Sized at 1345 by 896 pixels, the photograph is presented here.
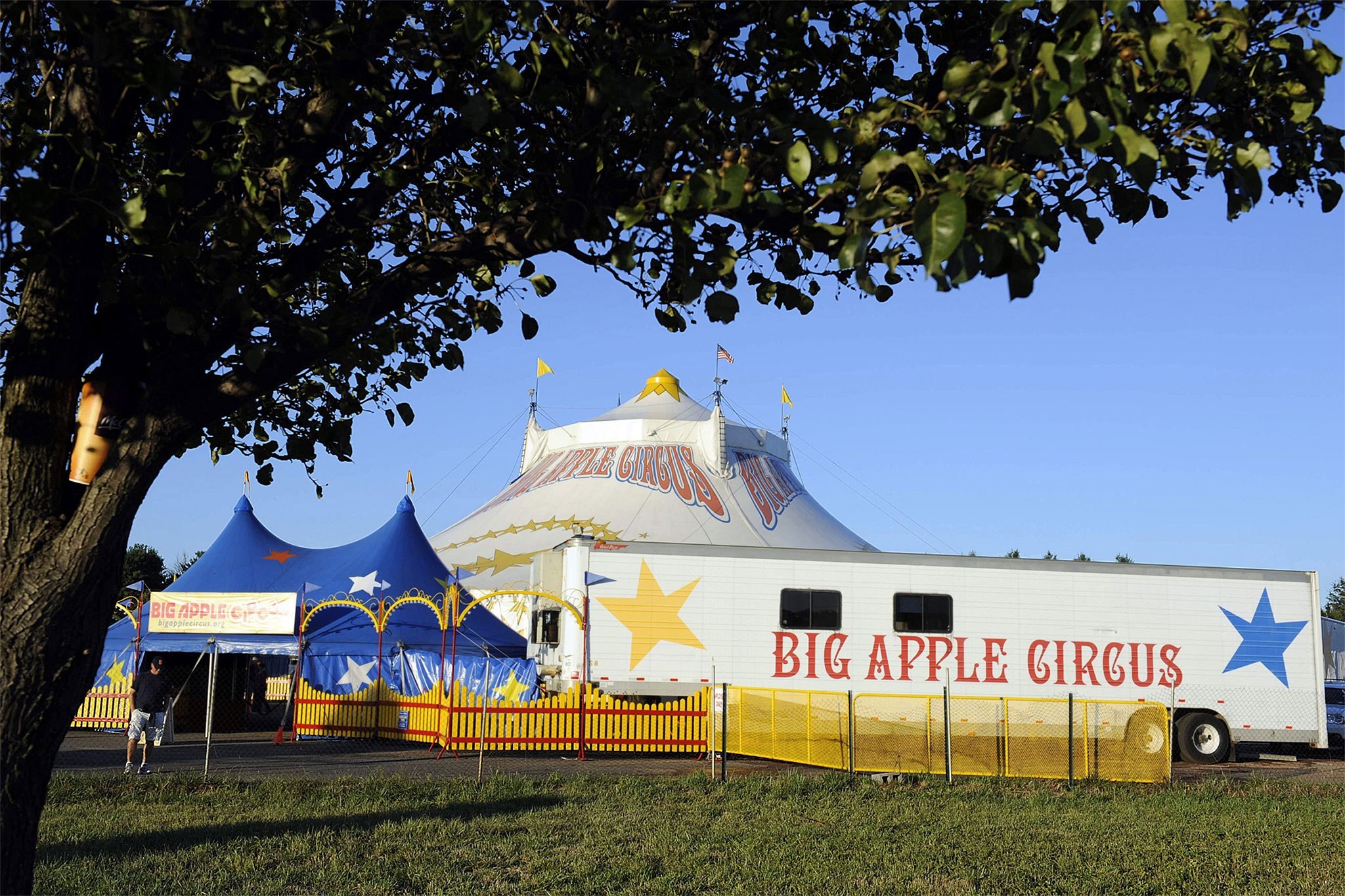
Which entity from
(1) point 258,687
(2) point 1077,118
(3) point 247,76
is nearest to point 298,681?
(1) point 258,687

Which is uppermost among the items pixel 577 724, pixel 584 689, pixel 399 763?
pixel 584 689

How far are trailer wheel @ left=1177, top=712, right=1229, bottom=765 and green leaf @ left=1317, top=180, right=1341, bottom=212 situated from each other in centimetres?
1609

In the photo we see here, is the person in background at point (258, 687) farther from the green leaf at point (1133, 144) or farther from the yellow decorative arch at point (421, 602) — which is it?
the green leaf at point (1133, 144)

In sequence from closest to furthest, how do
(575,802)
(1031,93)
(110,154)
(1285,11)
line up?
(1031,93) < (1285,11) < (110,154) < (575,802)

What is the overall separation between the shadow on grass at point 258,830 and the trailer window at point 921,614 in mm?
7899

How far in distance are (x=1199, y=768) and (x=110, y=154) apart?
1710 centimetres

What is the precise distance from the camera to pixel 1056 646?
59.4 feet

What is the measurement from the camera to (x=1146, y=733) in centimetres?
1487

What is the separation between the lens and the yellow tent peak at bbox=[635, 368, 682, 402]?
3484 centimetres

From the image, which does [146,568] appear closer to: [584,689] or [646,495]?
[646,495]

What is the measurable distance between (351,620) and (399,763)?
614cm

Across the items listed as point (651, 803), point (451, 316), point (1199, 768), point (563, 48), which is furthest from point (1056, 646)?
point (563, 48)

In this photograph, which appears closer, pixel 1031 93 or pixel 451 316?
pixel 1031 93

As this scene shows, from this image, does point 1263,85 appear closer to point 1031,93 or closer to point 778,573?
point 1031,93
